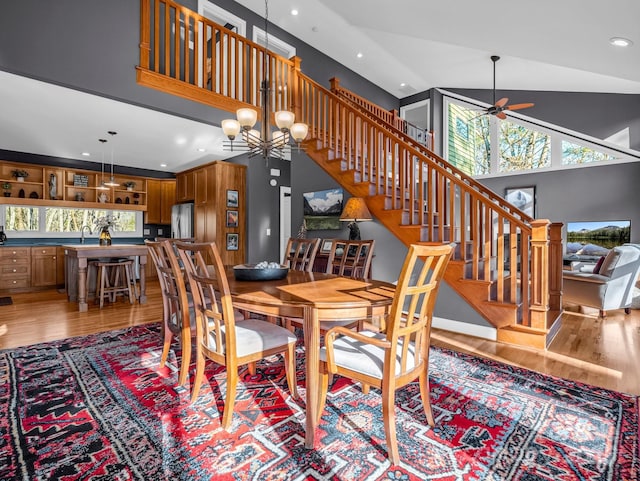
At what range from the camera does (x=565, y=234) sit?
21.7ft

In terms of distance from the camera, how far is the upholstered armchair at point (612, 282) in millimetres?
4102

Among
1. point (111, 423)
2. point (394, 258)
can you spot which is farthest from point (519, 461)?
point (394, 258)

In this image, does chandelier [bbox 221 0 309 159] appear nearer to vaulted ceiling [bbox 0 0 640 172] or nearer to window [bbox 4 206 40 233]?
vaulted ceiling [bbox 0 0 640 172]

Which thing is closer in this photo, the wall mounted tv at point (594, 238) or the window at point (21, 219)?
the wall mounted tv at point (594, 238)

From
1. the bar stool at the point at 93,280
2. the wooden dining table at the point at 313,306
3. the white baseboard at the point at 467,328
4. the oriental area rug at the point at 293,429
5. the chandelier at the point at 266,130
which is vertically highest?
the chandelier at the point at 266,130

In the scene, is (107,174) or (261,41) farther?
(107,174)

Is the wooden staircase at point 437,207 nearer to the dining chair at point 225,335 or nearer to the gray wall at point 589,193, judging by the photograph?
the dining chair at point 225,335

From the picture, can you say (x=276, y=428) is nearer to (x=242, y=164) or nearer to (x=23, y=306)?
(x=23, y=306)

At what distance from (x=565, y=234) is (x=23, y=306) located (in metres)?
9.40

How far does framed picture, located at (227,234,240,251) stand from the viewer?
6.66m

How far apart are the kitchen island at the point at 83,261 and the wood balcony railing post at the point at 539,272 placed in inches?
200

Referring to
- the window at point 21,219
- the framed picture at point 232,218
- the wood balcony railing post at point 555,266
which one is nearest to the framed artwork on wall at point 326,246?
the framed picture at point 232,218

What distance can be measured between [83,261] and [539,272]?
544 centimetres

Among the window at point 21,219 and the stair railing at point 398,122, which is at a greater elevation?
the stair railing at point 398,122
